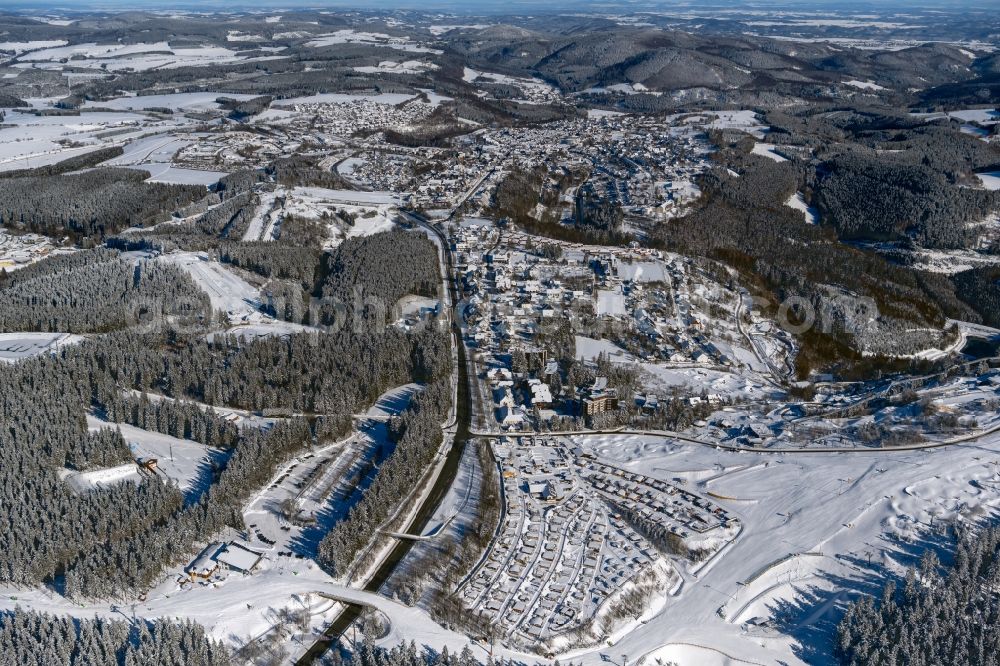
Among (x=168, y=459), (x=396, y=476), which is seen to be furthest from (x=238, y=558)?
(x=168, y=459)

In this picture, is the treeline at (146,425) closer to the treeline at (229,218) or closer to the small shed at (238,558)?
the small shed at (238,558)

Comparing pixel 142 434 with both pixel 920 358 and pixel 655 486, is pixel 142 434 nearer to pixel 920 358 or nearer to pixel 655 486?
pixel 655 486

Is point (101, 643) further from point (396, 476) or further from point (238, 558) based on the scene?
point (396, 476)

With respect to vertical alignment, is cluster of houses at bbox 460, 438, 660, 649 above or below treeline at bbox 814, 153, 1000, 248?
below

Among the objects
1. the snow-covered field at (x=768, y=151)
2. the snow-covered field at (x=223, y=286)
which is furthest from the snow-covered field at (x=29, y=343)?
the snow-covered field at (x=768, y=151)

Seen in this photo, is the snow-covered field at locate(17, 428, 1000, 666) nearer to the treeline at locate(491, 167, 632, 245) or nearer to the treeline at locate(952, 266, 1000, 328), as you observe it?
the treeline at locate(952, 266, 1000, 328)

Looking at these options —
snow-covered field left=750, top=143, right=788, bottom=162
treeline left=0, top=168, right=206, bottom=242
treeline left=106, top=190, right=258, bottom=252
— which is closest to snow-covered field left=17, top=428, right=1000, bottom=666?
treeline left=106, top=190, right=258, bottom=252
